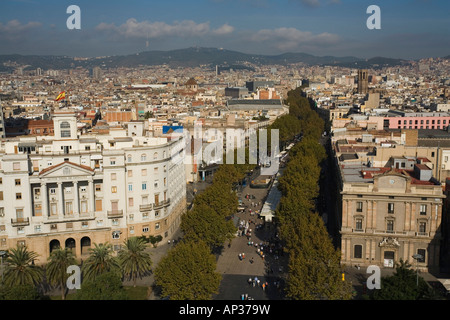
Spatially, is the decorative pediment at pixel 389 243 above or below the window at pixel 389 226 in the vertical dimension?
below

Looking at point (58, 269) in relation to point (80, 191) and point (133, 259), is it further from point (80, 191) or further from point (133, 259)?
point (80, 191)

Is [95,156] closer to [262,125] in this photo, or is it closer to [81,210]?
[81,210]

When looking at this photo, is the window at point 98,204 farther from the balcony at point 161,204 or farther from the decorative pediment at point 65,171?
the balcony at point 161,204

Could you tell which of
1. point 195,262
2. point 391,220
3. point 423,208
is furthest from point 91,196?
point 423,208

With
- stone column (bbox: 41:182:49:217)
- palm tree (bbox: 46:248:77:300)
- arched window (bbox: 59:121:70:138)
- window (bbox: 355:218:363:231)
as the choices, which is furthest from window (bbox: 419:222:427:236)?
arched window (bbox: 59:121:70:138)

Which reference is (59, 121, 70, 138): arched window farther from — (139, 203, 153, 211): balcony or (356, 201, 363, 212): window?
(356, 201, 363, 212): window

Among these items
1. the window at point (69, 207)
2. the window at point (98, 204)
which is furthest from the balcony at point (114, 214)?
the window at point (69, 207)
